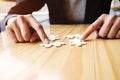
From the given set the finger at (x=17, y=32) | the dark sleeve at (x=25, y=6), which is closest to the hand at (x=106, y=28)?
the finger at (x=17, y=32)

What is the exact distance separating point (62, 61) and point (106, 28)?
0.38m

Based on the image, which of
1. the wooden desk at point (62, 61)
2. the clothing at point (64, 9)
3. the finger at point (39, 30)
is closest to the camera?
the wooden desk at point (62, 61)

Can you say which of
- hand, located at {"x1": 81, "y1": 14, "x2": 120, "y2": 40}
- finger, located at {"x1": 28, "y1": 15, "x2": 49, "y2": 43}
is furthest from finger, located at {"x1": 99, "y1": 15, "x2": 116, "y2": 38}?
finger, located at {"x1": 28, "y1": 15, "x2": 49, "y2": 43}

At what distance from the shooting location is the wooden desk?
51 centimetres

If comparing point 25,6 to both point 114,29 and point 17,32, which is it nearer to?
point 17,32

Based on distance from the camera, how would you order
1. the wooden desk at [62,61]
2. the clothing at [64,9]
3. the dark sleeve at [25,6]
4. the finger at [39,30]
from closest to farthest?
the wooden desk at [62,61]
the finger at [39,30]
the dark sleeve at [25,6]
the clothing at [64,9]

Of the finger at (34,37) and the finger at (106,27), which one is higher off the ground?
the finger at (106,27)

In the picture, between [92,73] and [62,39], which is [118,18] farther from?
[92,73]

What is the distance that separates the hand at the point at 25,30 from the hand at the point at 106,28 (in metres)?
0.22

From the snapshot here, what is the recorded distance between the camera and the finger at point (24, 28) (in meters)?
0.91

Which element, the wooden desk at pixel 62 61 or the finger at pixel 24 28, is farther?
the finger at pixel 24 28

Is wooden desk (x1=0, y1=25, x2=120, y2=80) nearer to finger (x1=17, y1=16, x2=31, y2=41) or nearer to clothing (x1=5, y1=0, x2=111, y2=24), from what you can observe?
finger (x1=17, y1=16, x2=31, y2=41)

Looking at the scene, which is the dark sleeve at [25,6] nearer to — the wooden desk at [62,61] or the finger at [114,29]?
the wooden desk at [62,61]

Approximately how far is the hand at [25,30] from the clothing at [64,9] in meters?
0.63
